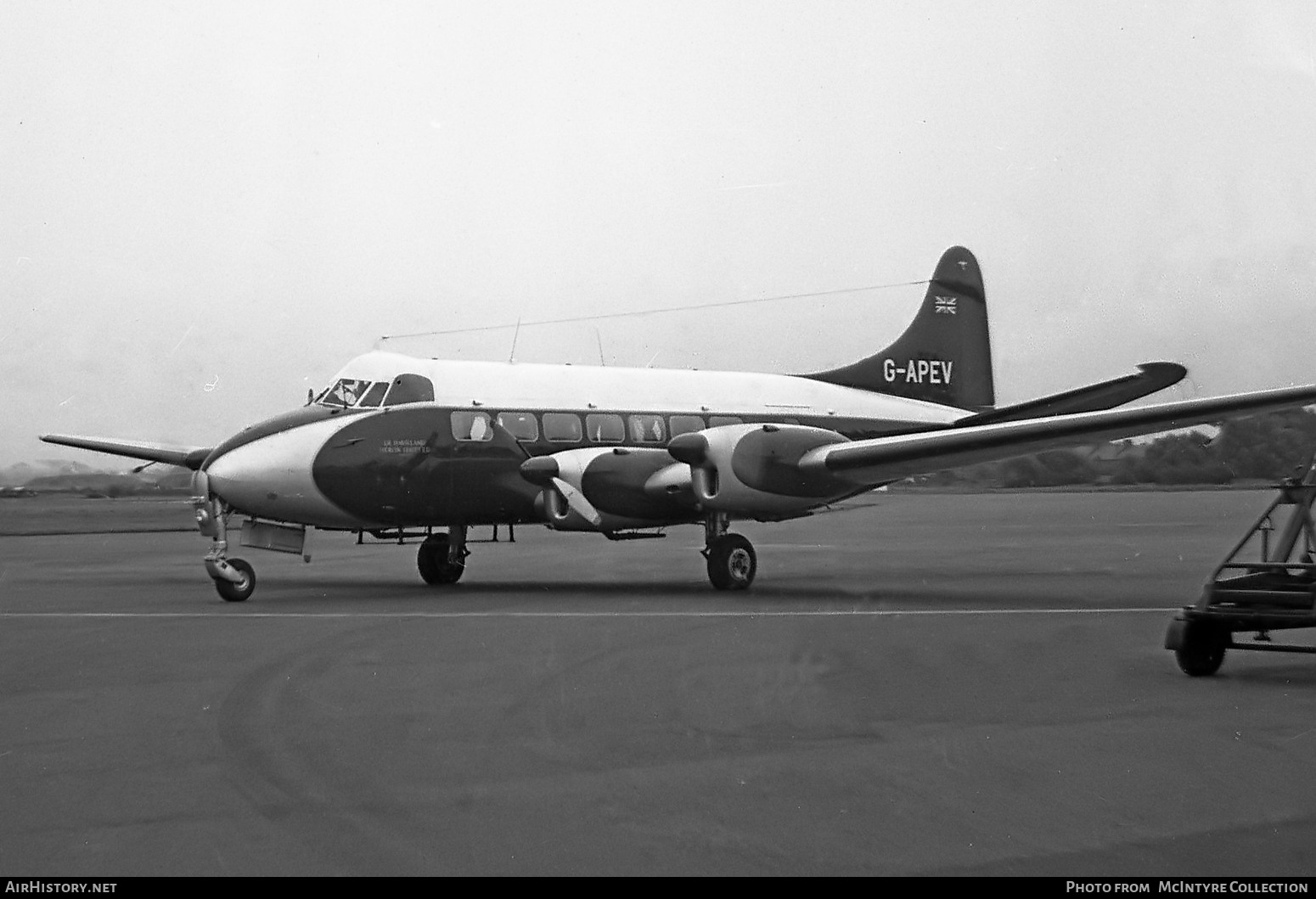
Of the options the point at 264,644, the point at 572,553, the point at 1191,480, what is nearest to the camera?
the point at 264,644

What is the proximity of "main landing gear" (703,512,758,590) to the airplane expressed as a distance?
2 centimetres

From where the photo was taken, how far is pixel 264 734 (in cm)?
723

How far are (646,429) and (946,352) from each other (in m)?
6.88

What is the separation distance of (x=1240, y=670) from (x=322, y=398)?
11.6 metres

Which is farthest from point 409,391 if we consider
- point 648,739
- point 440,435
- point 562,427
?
point 648,739

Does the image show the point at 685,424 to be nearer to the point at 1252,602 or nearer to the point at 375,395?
the point at 375,395

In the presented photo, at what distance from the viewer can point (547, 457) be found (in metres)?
17.8

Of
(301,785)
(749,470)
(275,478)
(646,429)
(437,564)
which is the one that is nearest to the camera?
(301,785)

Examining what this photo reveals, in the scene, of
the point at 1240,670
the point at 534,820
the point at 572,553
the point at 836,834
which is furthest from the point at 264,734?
the point at 572,553

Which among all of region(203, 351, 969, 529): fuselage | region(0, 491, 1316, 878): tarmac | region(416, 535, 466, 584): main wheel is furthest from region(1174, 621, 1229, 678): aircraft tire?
region(416, 535, 466, 584): main wheel

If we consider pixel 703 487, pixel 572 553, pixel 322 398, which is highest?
pixel 322 398

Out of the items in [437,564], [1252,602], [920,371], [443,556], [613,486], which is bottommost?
[437,564]

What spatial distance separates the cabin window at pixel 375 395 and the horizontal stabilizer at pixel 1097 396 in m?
8.60
